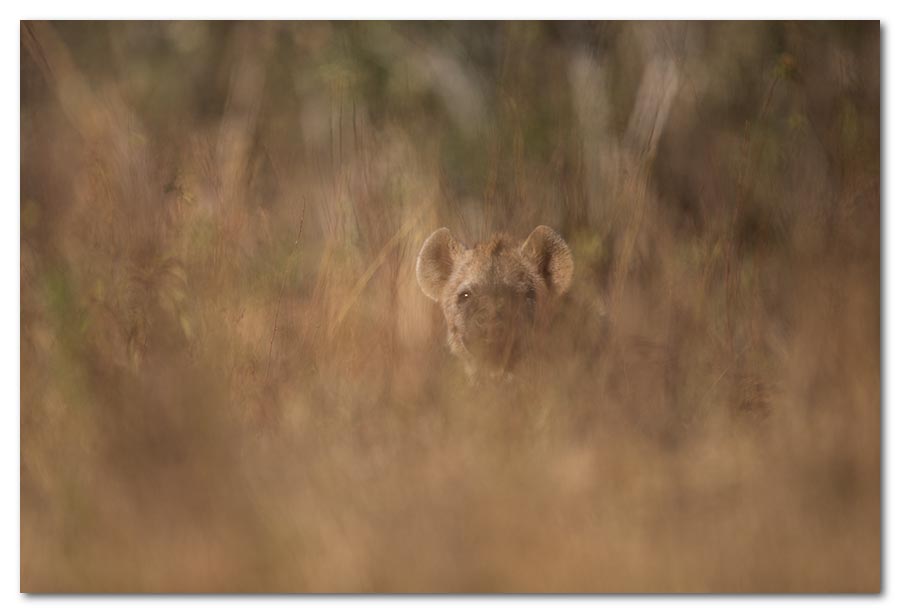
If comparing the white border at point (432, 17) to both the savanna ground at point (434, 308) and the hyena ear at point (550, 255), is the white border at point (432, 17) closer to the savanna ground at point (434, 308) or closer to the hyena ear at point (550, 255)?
the savanna ground at point (434, 308)

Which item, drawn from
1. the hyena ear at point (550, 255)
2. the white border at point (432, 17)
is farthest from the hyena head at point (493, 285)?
the white border at point (432, 17)

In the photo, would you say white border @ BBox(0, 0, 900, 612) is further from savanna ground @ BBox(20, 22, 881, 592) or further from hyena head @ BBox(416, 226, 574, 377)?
hyena head @ BBox(416, 226, 574, 377)

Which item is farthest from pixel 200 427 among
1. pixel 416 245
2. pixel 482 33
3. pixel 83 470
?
pixel 482 33

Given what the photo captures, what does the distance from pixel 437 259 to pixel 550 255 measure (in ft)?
1.25

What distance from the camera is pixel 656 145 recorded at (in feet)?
10.3

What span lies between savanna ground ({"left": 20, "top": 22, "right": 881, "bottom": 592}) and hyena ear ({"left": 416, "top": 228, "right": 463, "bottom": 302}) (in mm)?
40

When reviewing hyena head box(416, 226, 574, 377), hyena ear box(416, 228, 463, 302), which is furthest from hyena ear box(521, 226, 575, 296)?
hyena ear box(416, 228, 463, 302)

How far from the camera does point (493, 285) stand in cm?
328

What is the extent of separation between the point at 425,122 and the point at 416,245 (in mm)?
421

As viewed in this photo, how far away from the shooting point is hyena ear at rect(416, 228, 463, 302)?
10.2 ft

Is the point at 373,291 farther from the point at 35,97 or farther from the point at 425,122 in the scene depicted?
the point at 35,97

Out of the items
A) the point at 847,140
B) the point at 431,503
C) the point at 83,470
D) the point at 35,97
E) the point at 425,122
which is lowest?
the point at 431,503

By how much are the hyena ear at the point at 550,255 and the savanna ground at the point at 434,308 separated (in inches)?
1.9

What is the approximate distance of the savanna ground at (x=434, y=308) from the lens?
3055 mm
